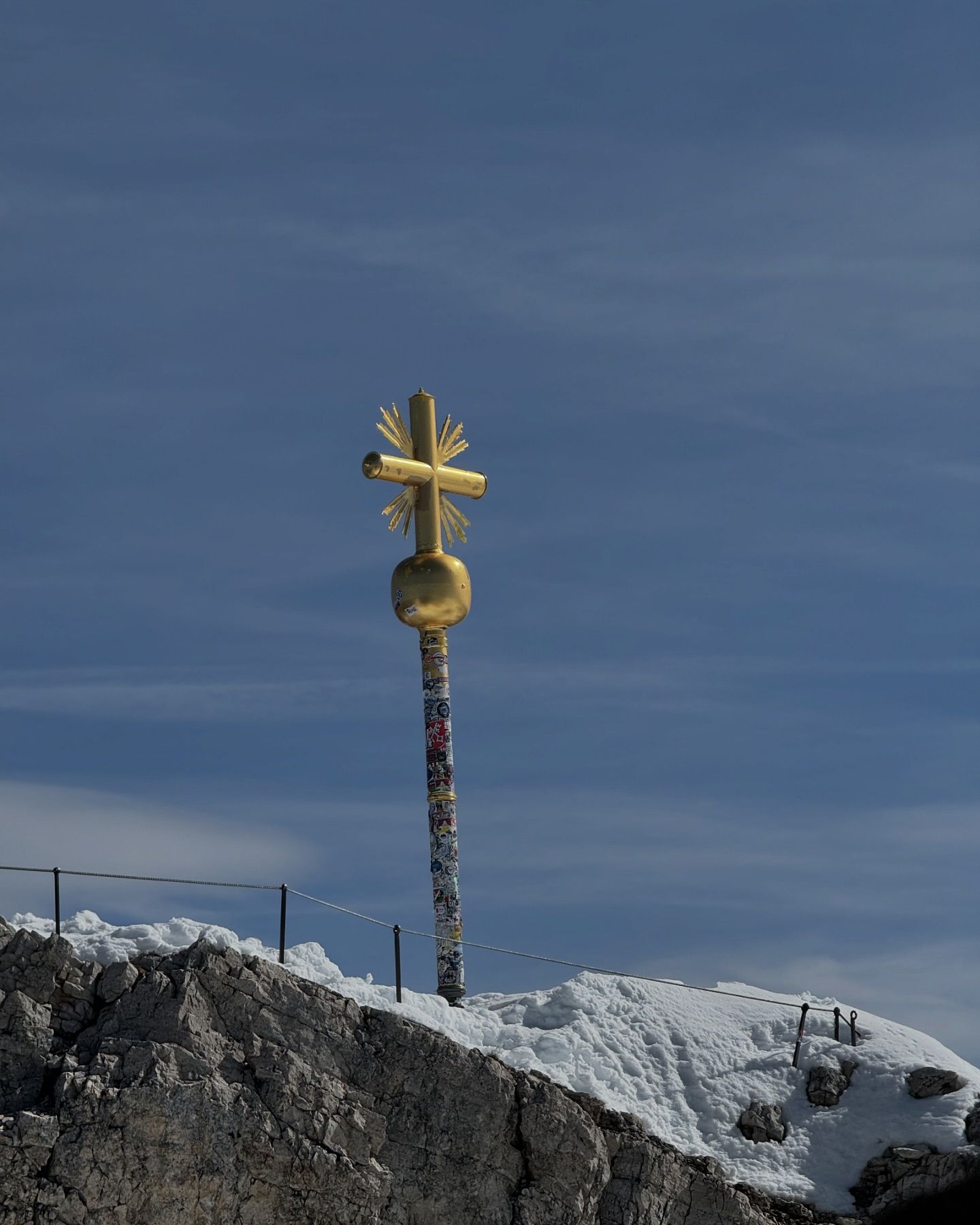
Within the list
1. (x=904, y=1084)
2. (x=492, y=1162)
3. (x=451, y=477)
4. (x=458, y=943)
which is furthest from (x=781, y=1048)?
(x=451, y=477)

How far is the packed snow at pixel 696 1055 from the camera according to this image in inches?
744

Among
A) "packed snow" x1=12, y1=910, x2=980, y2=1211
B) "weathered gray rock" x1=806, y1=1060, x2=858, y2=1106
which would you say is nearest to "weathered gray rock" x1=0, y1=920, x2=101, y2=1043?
"packed snow" x1=12, y1=910, x2=980, y2=1211

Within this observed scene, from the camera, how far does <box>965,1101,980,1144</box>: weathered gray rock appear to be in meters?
19.8

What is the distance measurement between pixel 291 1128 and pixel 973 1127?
9170mm

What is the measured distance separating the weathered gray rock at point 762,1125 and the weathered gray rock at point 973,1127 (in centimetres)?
233

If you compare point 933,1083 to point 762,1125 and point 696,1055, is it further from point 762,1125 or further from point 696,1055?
point 696,1055

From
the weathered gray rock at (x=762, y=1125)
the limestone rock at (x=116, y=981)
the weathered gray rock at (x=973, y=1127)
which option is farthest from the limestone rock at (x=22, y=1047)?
the weathered gray rock at (x=973, y=1127)

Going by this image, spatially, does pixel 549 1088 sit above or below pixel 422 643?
below

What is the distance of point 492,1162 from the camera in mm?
17172

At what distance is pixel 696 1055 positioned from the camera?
21.8 m

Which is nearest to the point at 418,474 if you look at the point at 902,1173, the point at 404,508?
the point at 404,508

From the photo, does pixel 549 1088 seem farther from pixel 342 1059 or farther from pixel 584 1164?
pixel 342 1059

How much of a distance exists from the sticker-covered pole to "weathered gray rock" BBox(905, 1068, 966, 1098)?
6455mm

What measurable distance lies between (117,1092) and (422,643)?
34.5 feet
